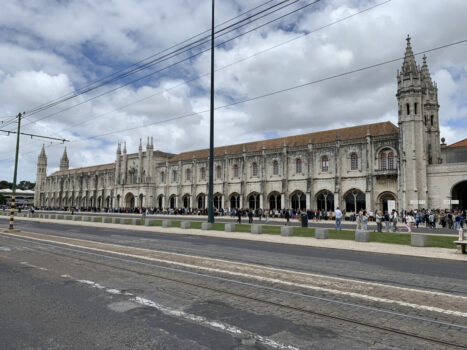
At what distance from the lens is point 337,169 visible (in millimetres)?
40688

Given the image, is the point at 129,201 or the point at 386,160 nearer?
the point at 386,160

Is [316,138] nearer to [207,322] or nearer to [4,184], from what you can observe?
[207,322]

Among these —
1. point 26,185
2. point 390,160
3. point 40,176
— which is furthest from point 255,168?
point 26,185

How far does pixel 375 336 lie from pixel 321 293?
2.20 m

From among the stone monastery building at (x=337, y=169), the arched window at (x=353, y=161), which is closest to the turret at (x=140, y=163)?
the stone monastery building at (x=337, y=169)

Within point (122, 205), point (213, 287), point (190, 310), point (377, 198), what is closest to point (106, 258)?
point (213, 287)

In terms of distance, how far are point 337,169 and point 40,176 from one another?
9006 centimetres

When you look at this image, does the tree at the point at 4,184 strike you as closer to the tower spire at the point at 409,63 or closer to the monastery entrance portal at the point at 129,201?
the monastery entrance portal at the point at 129,201

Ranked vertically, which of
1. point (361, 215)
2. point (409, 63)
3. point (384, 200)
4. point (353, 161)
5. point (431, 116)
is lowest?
point (361, 215)

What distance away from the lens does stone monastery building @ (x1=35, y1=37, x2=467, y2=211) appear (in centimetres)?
3481

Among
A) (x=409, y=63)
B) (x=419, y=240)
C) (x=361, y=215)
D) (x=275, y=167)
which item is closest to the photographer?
(x=419, y=240)

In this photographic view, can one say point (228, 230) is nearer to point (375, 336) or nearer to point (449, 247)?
point (449, 247)

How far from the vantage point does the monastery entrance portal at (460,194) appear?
3453cm

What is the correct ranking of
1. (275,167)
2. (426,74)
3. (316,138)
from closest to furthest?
(426,74), (316,138), (275,167)
